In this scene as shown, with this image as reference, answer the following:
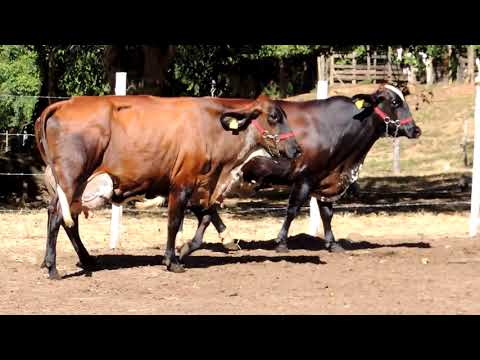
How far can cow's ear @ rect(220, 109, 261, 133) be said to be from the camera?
12.0 meters

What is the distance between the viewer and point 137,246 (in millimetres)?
14250

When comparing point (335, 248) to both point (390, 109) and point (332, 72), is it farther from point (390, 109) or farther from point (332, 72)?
point (332, 72)

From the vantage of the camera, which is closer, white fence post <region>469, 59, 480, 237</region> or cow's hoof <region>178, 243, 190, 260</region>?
cow's hoof <region>178, 243, 190, 260</region>

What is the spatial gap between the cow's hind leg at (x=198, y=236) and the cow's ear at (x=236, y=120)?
3.49 feet

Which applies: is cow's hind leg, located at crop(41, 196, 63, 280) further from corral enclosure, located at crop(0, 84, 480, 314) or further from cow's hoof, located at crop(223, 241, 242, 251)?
cow's hoof, located at crop(223, 241, 242, 251)

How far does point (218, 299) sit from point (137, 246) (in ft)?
15.7

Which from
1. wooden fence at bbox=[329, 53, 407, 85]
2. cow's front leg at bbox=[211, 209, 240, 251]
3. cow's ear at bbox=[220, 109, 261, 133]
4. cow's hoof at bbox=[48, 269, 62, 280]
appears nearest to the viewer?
cow's hoof at bbox=[48, 269, 62, 280]

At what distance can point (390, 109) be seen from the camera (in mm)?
13953

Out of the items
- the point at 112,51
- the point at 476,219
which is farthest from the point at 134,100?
the point at 112,51

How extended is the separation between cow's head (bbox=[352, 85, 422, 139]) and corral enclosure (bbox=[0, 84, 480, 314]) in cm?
159

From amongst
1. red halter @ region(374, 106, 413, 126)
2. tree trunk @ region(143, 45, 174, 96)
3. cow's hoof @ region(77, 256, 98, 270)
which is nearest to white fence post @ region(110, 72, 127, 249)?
cow's hoof @ region(77, 256, 98, 270)

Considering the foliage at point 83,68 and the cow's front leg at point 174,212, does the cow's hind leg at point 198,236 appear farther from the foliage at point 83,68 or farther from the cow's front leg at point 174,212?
the foliage at point 83,68

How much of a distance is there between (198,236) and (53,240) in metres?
1.88

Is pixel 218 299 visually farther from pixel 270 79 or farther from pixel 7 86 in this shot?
pixel 270 79
